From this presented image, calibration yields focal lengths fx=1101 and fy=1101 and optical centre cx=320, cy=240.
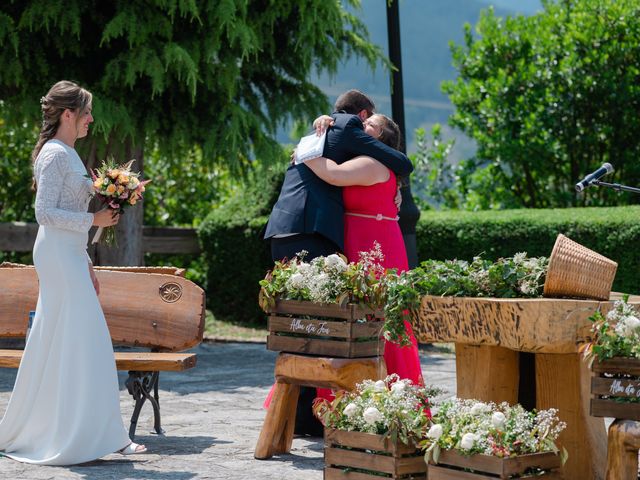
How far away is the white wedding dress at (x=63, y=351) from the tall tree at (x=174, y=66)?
12.0 ft

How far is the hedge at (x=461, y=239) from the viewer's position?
11.3 metres

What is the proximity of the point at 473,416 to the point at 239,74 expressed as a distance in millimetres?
6471

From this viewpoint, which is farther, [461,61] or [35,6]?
[461,61]

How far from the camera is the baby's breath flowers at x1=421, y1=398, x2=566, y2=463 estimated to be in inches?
181

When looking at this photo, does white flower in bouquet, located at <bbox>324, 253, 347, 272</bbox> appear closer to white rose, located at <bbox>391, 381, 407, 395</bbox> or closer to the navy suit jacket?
the navy suit jacket

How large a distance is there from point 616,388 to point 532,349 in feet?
1.40

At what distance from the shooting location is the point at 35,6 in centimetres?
981

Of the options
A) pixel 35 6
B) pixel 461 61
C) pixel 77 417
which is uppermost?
pixel 461 61

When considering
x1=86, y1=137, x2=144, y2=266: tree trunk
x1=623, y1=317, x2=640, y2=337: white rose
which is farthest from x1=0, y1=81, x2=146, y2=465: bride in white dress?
x1=86, y1=137, x2=144, y2=266: tree trunk

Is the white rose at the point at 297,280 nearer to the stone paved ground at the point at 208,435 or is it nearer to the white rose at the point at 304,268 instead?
the white rose at the point at 304,268

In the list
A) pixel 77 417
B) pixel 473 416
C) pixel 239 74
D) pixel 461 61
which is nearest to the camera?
pixel 473 416

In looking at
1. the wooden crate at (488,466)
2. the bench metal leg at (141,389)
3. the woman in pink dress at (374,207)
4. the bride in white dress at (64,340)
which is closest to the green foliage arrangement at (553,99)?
the woman in pink dress at (374,207)

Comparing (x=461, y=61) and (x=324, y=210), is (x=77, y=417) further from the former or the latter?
(x=461, y=61)

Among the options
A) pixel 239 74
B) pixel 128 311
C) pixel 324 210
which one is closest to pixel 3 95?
pixel 239 74
